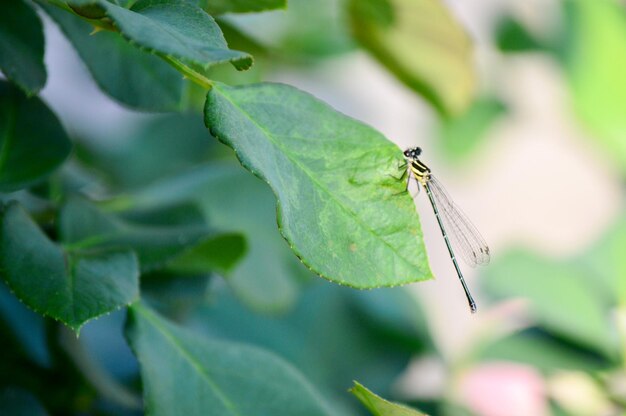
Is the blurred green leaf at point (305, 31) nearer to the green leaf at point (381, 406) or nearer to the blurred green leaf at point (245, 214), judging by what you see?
the blurred green leaf at point (245, 214)

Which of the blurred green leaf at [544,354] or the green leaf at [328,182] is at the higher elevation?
the blurred green leaf at [544,354]

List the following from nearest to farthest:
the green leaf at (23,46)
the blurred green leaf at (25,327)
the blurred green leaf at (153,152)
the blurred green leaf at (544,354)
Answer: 1. the green leaf at (23,46)
2. the blurred green leaf at (25,327)
3. the blurred green leaf at (544,354)
4. the blurred green leaf at (153,152)

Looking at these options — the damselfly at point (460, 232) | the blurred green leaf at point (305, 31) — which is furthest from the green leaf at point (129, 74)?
the blurred green leaf at point (305, 31)

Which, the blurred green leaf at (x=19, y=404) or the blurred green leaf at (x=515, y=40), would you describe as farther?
the blurred green leaf at (x=515, y=40)

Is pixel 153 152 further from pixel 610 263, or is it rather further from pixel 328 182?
pixel 328 182

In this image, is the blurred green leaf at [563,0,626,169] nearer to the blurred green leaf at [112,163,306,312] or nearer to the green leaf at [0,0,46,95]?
the blurred green leaf at [112,163,306,312]

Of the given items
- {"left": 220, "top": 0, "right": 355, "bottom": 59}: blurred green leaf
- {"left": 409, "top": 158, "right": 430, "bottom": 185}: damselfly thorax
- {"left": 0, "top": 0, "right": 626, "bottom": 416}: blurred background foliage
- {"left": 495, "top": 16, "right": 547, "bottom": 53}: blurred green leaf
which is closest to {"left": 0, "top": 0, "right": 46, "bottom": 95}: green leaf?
{"left": 0, "top": 0, "right": 626, "bottom": 416}: blurred background foliage

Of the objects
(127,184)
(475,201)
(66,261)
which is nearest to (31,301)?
(66,261)

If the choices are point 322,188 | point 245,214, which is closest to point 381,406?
point 322,188
